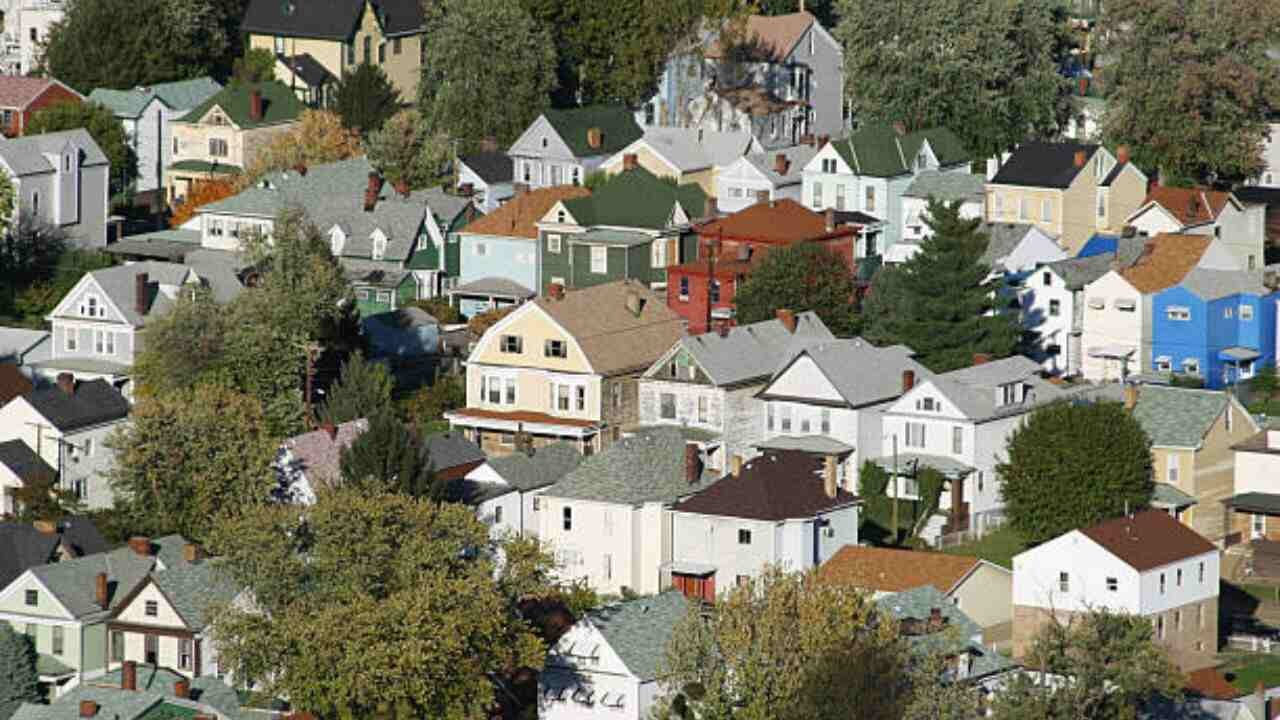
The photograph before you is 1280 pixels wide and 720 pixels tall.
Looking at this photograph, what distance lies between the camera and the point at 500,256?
130000 millimetres

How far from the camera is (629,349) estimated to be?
372ft

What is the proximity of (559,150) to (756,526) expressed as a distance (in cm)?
4206

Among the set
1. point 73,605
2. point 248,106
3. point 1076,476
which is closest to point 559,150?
point 248,106

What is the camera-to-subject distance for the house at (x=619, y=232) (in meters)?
126

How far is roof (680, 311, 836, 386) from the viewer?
361 ft

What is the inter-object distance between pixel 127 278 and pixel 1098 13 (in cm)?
5041

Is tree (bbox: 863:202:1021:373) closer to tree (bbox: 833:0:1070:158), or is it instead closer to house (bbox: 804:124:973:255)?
house (bbox: 804:124:973:255)

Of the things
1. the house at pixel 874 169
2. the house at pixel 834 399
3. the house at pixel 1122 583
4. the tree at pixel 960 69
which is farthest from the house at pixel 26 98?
the house at pixel 1122 583

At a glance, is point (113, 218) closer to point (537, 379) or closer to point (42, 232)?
point (42, 232)

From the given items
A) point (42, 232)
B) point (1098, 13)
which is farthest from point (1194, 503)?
point (1098, 13)

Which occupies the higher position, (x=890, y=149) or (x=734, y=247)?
(x=890, y=149)

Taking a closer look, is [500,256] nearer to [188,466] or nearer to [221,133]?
[221,133]

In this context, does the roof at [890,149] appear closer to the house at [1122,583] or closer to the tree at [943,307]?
the tree at [943,307]

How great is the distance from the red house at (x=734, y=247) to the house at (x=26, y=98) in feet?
98.8
